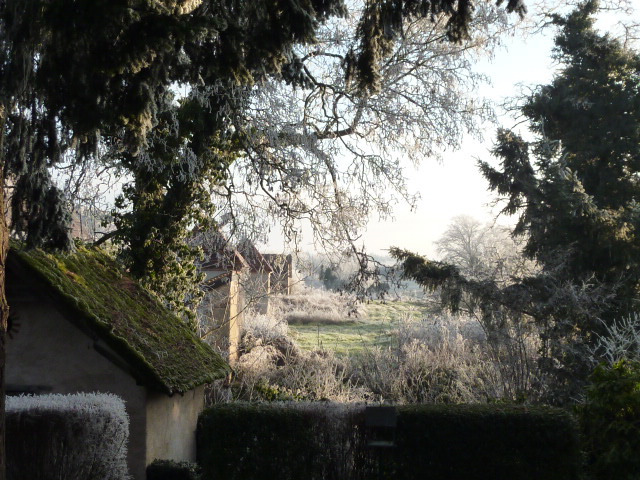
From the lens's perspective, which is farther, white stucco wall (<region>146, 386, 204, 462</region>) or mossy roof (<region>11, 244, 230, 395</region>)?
white stucco wall (<region>146, 386, 204, 462</region>)

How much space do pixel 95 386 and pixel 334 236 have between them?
306 inches

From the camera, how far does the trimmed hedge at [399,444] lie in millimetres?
9336

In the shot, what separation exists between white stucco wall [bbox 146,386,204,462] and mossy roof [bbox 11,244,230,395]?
1.51 feet

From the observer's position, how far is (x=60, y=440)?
7977 mm

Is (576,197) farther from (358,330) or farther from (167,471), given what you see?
(358,330)

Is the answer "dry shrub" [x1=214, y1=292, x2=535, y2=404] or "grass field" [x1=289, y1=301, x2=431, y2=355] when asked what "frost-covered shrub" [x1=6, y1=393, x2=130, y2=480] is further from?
"grass field" [x1=289, y1=301, x2=431, y2=355]

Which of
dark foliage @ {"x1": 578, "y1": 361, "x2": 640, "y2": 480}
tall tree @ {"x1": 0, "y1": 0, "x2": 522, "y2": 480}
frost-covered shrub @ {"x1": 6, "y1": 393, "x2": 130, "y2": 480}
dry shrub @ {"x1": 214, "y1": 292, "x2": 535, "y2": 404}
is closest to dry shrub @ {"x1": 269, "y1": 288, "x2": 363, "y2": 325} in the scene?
dry shrub @ {"x1": 214, "y1": 292, "x2": 535, "y2": 404}

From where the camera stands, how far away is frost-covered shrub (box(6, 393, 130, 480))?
7918mm

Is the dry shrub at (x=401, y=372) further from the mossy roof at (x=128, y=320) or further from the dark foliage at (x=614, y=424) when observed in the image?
the dark foliage at (x=614, y=424)

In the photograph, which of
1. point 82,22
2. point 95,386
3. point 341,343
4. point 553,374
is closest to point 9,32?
point 82,22

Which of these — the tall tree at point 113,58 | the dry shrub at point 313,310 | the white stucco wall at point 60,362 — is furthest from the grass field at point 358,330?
the tall tree at point 113,58

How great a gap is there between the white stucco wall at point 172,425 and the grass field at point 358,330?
10852mm

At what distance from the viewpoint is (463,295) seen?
1634 cm

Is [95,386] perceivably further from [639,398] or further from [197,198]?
[639,398]
